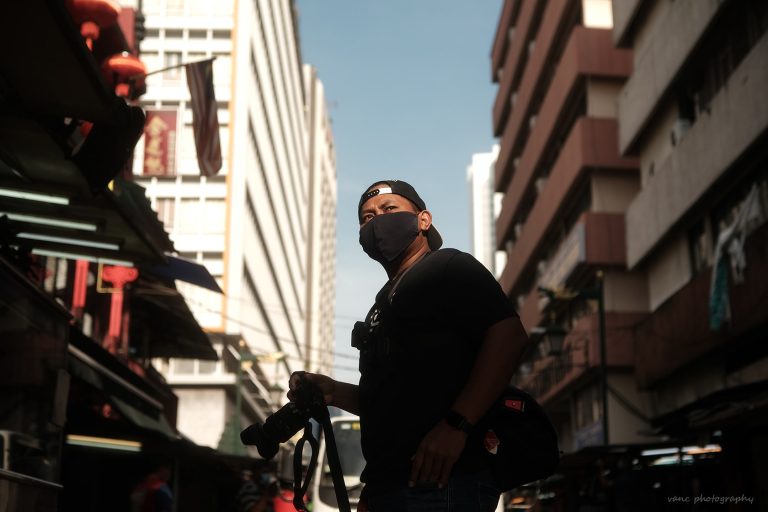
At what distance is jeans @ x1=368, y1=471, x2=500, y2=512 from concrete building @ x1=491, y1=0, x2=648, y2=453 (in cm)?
2012

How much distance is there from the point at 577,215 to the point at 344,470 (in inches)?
853

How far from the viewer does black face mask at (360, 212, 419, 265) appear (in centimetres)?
322

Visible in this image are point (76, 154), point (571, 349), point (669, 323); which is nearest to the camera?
point (76, 154)

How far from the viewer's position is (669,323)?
23938mm

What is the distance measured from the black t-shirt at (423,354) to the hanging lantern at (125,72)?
16.9m

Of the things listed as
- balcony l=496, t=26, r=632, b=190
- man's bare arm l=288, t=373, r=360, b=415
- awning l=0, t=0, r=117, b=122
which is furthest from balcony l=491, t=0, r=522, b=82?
man's bare arm l=288, t=373, r=360, b=415

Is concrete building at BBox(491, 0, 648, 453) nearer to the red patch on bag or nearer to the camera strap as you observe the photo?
the camera strap

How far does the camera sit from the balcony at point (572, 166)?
31.9 metres

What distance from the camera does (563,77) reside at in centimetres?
3528

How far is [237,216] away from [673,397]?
28.9m

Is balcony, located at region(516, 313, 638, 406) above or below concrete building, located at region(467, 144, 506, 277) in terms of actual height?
below

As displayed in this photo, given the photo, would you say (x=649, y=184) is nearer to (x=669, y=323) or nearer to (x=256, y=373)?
(x=669, y=323)

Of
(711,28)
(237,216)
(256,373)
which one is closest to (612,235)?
(711,28)

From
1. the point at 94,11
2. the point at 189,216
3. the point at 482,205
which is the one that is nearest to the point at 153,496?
the point at 94,11
